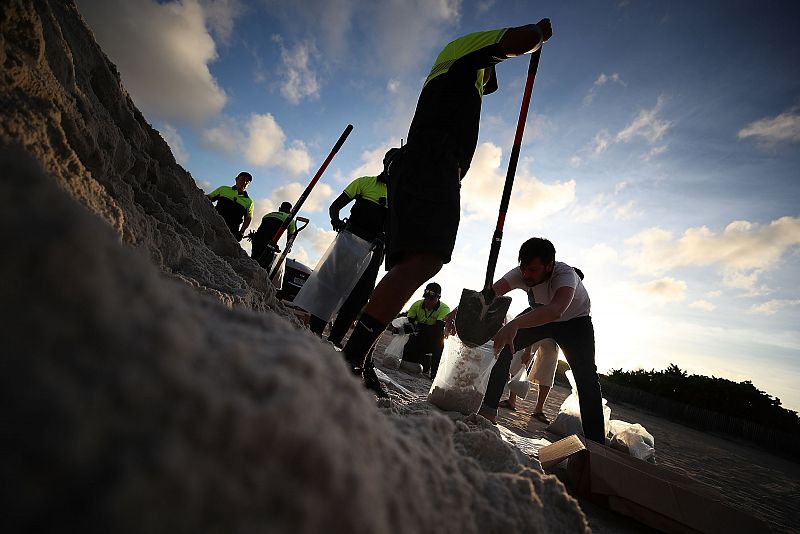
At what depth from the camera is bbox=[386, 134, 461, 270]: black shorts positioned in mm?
1673

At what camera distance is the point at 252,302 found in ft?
4.61

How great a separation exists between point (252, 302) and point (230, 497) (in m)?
1.24

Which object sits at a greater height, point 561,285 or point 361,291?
point 561,285

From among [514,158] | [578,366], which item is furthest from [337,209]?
[578,366]

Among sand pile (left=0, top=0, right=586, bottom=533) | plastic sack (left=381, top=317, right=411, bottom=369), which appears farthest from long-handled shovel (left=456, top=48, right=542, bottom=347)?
plastic sack (left=381, top=317, right=411, bottom=369)

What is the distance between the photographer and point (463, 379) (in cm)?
252

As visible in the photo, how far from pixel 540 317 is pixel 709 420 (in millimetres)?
14186

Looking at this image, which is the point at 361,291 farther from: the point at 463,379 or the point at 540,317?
the point at 540,317

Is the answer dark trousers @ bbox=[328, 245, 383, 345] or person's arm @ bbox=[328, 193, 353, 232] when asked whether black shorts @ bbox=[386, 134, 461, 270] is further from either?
person's arm @ bbox=[328, 193, 353, 232]

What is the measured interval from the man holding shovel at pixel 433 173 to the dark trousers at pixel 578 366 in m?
1.43

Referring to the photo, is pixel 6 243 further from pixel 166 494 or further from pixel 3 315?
pixel 166 494

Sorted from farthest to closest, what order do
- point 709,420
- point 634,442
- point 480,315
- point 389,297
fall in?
point 709,420
point 634,442
point 480,315
point 389,297

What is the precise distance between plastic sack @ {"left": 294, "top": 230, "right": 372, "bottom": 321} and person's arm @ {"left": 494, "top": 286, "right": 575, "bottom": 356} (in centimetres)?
123

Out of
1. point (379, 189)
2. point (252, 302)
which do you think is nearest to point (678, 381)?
point (379, 189)
